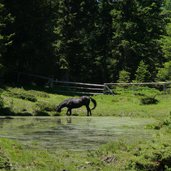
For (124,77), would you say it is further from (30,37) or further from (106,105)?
(106,105)

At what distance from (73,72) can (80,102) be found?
80.5 feet

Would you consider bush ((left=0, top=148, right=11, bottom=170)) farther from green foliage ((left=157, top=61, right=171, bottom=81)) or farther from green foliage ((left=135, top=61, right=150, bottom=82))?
green foliage ((left=157, top=61, right=171, bottom=81))

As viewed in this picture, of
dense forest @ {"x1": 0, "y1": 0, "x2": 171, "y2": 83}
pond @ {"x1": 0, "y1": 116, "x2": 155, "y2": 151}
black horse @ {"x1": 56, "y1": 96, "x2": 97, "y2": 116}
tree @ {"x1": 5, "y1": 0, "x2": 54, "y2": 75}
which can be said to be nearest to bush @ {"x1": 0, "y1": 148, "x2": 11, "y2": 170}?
pond @ {"x1": 0, "y1": 116, "x2": 155, "y2": 151}

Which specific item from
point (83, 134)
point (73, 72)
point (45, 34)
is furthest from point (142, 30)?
point (83, 134)

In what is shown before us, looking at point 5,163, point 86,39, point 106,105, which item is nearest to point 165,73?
point 86,39

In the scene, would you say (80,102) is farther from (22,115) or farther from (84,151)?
(84,151)

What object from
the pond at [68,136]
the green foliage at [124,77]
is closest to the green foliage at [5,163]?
the pond at [68,136]

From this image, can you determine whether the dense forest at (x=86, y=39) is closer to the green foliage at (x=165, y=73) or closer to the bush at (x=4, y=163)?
the green foliage at (x=165, y=73)

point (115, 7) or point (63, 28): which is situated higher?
point (115, 7)

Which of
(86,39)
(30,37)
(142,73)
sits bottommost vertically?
(142,73)

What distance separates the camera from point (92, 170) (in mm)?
10602

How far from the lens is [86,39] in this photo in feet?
206

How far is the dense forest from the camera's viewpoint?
47500mm

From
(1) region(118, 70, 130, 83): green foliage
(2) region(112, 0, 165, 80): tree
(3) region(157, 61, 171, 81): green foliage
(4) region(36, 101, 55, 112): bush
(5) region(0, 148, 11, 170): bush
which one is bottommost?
(5) region(0, 148, 11, 170): bush
